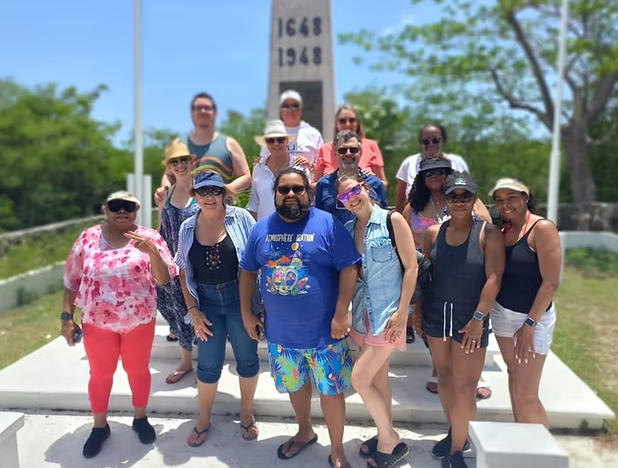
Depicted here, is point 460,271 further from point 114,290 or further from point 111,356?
point 111,356

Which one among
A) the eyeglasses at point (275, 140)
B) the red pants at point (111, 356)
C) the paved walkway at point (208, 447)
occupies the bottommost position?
the paved walkway at point (208, 447)

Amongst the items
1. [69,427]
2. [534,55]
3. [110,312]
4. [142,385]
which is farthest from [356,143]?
[534,55]

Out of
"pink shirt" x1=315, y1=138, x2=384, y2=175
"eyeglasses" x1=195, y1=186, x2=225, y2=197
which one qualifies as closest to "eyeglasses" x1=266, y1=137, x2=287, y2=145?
"pink shirt" x1=315, y1=138, x2=384, y2=175

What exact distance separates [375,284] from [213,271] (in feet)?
3.04

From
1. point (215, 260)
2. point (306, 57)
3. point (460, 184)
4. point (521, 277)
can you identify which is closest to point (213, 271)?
point (215, 260)

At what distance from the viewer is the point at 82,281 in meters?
2.75

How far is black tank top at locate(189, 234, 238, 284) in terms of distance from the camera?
2.76 metres

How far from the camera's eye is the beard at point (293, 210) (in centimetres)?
246

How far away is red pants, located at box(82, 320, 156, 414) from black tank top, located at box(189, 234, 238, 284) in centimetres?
48

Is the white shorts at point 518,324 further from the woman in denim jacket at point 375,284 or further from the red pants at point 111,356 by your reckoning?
the red pants at point 111,356

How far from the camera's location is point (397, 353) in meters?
3.82

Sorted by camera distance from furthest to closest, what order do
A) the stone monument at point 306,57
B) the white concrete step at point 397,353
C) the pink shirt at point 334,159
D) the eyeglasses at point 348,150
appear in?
the stone monument at point 306,57, the white concrete step at point 397,353, the pink shirt at point 334,159, the eyeglasses at point 348,150

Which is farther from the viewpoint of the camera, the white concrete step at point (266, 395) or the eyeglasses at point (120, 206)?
Result: the white concrete step at point (266, 395)

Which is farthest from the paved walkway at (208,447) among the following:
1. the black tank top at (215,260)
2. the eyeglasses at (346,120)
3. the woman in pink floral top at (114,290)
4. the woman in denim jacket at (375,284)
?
the eyeglasses at (346,120)
